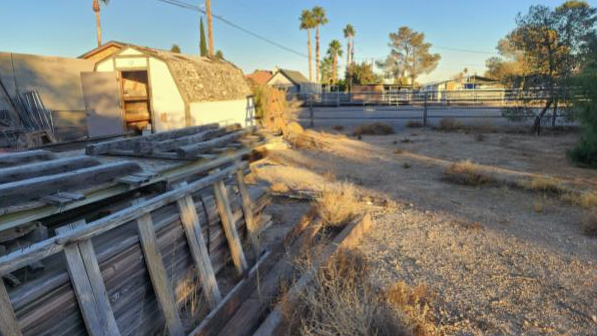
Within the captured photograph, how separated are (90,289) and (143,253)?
20.3 inches

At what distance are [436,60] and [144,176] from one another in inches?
2983

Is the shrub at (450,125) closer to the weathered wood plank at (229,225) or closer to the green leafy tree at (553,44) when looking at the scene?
the green leafy tree at (553,44)

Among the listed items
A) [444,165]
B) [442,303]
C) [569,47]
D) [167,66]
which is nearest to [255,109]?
[167,66]

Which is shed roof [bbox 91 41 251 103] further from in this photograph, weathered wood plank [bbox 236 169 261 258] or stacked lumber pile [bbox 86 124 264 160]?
stacked lumber pile [bbox 86 124 264 160]

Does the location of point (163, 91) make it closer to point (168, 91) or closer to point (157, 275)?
point (168, 91)

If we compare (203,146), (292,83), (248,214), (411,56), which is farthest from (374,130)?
(411,56)

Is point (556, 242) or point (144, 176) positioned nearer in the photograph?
point (144, 176)

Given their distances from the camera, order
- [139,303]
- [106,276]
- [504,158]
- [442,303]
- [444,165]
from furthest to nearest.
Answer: [504,158]
[444,165]
[442,303]
[139,303]
[106,276]

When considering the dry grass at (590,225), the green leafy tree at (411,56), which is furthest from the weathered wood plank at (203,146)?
the green leafy tree at (411,56)

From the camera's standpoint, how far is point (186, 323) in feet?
10.5

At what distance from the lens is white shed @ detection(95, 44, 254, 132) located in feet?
39.0

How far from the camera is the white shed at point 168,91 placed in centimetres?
1190

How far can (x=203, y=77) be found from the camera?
524 inches

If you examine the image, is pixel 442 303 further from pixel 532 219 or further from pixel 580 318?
pixel 532 219
